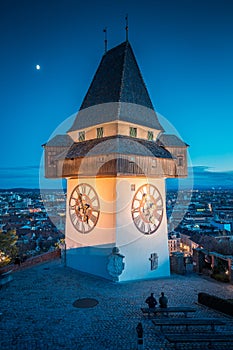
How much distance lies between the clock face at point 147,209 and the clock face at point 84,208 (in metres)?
2.08

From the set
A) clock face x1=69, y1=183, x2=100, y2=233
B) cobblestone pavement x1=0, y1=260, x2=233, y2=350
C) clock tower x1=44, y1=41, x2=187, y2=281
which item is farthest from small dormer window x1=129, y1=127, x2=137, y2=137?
cobblestone pavement x1=0, y1=260, x2=233, y2=350

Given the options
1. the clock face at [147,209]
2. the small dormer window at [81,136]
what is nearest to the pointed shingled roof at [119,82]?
the small dormer window at [81,136]

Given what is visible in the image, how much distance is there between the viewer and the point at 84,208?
626 inches

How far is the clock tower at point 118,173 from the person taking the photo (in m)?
14.4

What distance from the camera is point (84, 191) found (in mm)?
16156

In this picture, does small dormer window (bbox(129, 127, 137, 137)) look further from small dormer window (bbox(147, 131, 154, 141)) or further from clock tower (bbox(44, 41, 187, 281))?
small dormer window (bbox(147, 131, 154, 141))

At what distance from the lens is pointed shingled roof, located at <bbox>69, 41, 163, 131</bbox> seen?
15.9m

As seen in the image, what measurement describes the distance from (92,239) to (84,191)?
8.95 feet

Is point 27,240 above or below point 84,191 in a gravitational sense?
below

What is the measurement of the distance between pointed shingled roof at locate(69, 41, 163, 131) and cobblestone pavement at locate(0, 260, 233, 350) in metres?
8.60

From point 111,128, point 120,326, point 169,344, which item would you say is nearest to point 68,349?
point 120,326

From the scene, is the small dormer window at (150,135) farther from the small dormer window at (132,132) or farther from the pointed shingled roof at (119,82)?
the pointed shingled roof at (119,82)

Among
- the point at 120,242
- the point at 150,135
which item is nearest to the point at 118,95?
the point at 150,135

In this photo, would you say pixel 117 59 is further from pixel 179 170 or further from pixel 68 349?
pixel 68 349
